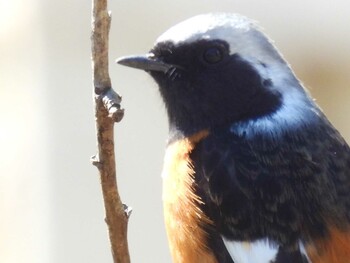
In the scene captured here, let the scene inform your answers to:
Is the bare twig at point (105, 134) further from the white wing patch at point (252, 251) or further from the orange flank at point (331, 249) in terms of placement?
the orange flank at point (331, 249)

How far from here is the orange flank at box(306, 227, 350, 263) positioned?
379 cm

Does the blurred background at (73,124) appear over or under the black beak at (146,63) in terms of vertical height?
over

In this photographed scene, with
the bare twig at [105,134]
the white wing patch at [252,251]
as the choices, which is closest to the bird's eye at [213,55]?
the white wing patch at [252,251]

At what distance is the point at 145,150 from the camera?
699 cm

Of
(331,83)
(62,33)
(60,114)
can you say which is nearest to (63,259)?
(60,114)

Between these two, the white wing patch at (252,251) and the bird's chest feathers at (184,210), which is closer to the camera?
the white wing patch at (252,251)

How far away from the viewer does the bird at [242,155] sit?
381 centimetres

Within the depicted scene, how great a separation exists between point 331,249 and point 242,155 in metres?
0.47

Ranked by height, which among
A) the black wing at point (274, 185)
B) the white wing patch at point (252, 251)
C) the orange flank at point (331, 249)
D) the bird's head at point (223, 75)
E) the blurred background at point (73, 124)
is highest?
the blurred background at point (73, 124)

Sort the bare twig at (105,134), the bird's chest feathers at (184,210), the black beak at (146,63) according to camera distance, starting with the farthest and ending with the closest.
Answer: the black beak at (146,63)
the bird's chest feathers at (184,210)
the bare twig at (105,134)

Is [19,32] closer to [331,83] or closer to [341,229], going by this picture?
[331,83]

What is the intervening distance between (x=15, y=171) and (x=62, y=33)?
99 centimetres

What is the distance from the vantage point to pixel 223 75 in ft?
13.9

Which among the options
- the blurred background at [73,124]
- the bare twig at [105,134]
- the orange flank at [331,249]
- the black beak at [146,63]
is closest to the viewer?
the bare twig at [105,134]
